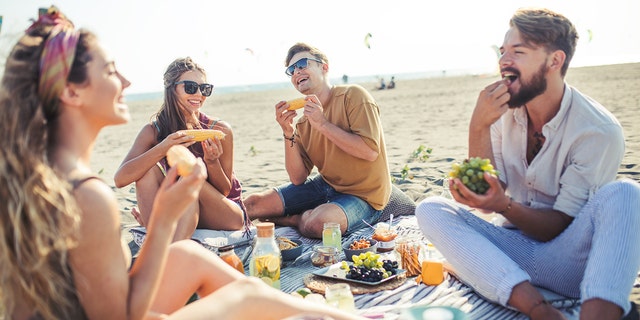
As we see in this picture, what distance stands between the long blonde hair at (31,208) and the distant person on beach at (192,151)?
2.77 meters

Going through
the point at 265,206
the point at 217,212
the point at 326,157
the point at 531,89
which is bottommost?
the point at 265,206

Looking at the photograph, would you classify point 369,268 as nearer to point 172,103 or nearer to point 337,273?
point 337,273

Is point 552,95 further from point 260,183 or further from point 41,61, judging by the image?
point 260,183

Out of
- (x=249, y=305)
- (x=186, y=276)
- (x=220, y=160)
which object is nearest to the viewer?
(x=249, y=305)

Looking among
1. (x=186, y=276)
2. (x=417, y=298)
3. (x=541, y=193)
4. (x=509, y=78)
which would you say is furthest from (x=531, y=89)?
(x=186, y=276)

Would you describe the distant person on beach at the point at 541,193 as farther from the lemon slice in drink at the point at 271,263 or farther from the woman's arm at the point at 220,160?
the woman's arm at the point at 220,160

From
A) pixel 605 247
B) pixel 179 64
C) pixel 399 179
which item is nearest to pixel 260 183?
pixel 399 179

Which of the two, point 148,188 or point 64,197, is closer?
point 64,197

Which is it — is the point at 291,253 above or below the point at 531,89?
below

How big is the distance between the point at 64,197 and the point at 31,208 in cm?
13

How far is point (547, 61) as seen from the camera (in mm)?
3760

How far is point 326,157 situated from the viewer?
5863 mm

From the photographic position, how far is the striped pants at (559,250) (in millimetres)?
3018

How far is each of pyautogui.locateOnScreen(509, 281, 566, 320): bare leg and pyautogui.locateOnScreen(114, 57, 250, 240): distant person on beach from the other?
2896mm
